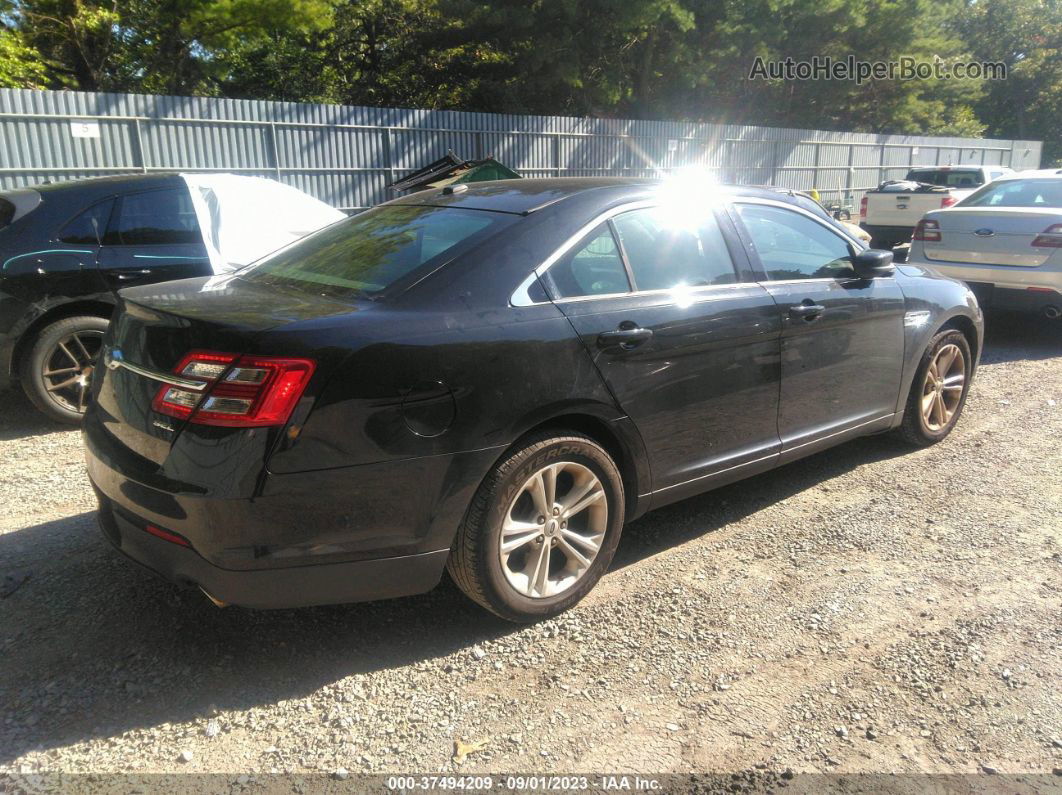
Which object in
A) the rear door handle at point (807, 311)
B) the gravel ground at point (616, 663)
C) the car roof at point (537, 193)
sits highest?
the car roof at point (537, 193)

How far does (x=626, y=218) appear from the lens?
356 centimetres

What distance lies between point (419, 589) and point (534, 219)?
148cm

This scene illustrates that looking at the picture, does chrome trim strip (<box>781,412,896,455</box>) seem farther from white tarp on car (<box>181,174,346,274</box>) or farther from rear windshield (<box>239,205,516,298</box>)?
white tarp on car (<box>181,174,346,274</box>)

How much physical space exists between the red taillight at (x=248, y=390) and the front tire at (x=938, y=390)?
3.84 metres

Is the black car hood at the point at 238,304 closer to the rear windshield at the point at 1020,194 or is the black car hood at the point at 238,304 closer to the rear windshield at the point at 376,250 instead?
the rear windshield at the point at 376,250

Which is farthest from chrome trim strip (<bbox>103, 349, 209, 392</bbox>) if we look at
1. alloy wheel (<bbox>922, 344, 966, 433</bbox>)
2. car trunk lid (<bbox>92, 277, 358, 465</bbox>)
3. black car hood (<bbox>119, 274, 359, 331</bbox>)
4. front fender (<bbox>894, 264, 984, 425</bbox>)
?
alloy wheel (<bbox>922, 344, 966, 433</bbox>)

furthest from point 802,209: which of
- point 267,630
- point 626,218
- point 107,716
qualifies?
point 107,716

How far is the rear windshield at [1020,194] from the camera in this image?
8445mm

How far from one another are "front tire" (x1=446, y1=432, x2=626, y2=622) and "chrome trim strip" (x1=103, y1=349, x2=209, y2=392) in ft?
3.21

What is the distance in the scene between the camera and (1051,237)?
7.68 meters

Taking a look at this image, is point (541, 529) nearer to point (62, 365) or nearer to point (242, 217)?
point (62, 365)

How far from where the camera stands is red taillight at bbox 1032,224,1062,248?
765cm

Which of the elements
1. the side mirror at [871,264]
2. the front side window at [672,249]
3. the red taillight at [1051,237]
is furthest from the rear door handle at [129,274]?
the red taillight at [1051,237]

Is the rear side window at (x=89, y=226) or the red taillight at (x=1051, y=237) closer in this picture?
the rear side window at (x=89, y=226)
